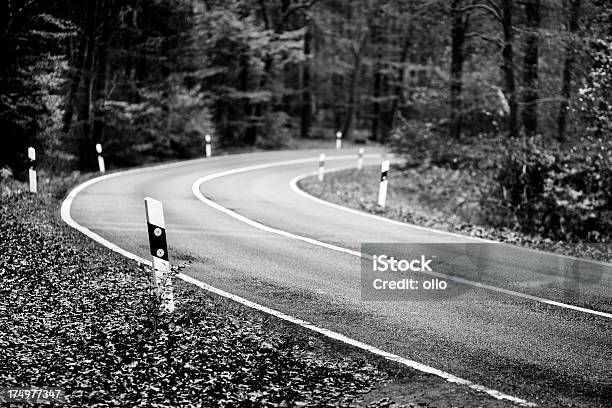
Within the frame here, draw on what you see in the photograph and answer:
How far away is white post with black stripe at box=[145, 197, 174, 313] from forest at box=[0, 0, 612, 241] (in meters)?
9.79

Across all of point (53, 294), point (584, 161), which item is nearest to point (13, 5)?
point (53, 294)

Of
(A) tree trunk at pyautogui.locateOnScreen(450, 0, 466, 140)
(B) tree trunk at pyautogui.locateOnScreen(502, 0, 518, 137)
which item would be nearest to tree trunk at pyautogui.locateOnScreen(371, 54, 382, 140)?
(A) tree trunk at pyautogui.locateOnScreen(450, 0, 466, 140)

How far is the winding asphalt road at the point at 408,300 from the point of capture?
17.9 feet

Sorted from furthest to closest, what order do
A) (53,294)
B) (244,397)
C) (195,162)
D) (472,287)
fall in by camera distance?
(195,162) < (472,287) < (53,294) < (244,397)

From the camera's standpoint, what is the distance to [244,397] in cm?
471

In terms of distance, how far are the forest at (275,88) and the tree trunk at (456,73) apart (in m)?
0.06

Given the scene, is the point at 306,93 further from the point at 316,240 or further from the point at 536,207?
the point at 316,240

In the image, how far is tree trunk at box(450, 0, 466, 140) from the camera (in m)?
24.4

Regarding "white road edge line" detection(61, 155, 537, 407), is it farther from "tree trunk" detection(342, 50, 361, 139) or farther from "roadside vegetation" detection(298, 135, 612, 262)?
"tree trunk" detection(342, 50, 361, 139)

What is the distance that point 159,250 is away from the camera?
21.7 ft

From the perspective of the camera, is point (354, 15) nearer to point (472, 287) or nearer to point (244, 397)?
point (472, 287)

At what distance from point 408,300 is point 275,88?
110 ft

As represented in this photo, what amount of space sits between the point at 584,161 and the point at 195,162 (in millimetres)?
17027

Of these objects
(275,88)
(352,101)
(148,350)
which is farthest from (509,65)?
(352,101)
